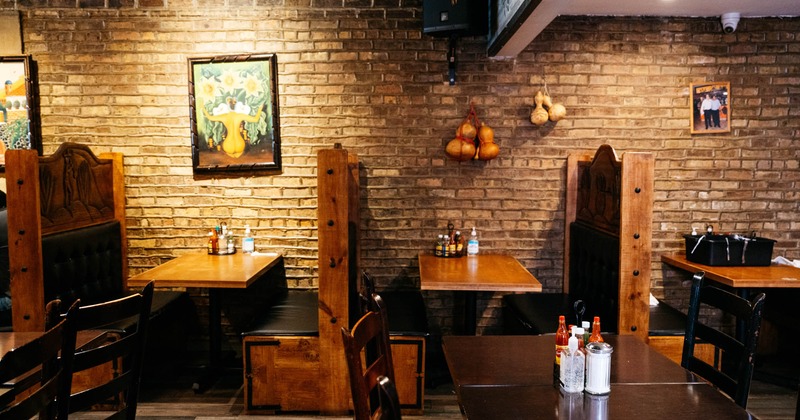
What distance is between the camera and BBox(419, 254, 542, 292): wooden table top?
3.47 meters

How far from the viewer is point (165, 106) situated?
4.55 m

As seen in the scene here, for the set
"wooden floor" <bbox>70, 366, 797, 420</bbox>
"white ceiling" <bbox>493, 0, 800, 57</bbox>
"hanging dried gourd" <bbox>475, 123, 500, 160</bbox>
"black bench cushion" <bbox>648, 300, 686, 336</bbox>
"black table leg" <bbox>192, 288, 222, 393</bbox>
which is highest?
"white ceiling" <bbox>493, 0, 800, 57</bbox>

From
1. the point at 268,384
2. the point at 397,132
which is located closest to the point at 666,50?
the point at 397,132

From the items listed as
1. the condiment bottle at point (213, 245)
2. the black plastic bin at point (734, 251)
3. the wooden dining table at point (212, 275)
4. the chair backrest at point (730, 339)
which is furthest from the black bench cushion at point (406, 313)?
the black plastic bin at point (734, 251)

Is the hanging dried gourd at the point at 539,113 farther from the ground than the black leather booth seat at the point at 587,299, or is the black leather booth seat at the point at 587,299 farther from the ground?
the hanging dried gourd at the point at 539,113

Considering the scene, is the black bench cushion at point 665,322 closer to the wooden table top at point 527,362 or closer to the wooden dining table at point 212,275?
the wooden table top at point 527,362

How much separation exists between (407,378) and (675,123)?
120 inches

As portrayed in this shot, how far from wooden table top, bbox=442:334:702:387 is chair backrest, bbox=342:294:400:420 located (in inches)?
11.8

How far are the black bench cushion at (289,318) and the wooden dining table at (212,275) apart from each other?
29cm

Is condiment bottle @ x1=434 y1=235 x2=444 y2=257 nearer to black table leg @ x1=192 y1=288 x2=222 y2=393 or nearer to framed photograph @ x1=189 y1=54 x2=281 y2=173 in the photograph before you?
framed photograph @ x1=189 y1=54 x2=281 y2=173

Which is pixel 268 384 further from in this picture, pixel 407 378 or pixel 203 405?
pixel 407 378

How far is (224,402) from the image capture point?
384cm

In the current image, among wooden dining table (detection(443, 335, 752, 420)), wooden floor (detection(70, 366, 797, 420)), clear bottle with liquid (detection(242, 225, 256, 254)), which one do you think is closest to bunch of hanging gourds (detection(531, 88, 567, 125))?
wooden floor (detection(70, 366, 797, 420))

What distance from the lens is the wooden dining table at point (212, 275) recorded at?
3.52 meters
